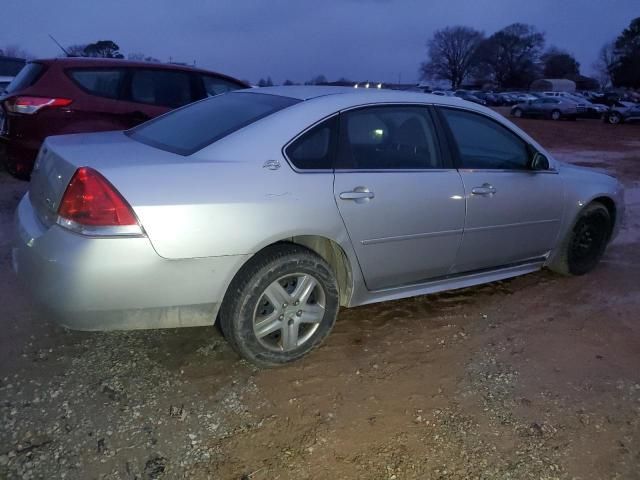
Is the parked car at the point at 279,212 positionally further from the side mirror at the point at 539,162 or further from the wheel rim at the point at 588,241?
the wheel rim at the point at 588,241

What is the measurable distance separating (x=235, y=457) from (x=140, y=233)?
107 cm

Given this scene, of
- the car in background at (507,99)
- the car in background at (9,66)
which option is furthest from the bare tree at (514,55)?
the car in background at (9,66)

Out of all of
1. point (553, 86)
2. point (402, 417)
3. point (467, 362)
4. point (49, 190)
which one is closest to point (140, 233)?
point (49, 190)

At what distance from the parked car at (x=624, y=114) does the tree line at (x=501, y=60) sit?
210 feet

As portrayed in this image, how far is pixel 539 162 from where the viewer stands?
13.4 ft

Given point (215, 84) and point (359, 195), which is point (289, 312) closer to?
point (359, 195)

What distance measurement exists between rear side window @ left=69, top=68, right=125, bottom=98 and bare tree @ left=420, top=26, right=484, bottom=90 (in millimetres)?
104356

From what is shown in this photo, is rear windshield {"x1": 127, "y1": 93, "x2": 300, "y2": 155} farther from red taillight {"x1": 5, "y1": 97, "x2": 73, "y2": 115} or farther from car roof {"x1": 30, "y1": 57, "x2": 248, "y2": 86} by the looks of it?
car roof {"x1": 30, "y1": 57, "x2": 248, "y2": 86}

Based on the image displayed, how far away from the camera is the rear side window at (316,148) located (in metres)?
3.03

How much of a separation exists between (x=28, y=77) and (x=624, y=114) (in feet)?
98.6

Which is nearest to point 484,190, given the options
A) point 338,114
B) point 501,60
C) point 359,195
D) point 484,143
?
point 484,143

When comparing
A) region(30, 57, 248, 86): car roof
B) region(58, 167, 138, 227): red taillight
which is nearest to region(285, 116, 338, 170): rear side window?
region(58, 167, 138, 227): red taillight

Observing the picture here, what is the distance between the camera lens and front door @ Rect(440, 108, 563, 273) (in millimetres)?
3736

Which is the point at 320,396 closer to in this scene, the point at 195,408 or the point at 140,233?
the point at 195,408
